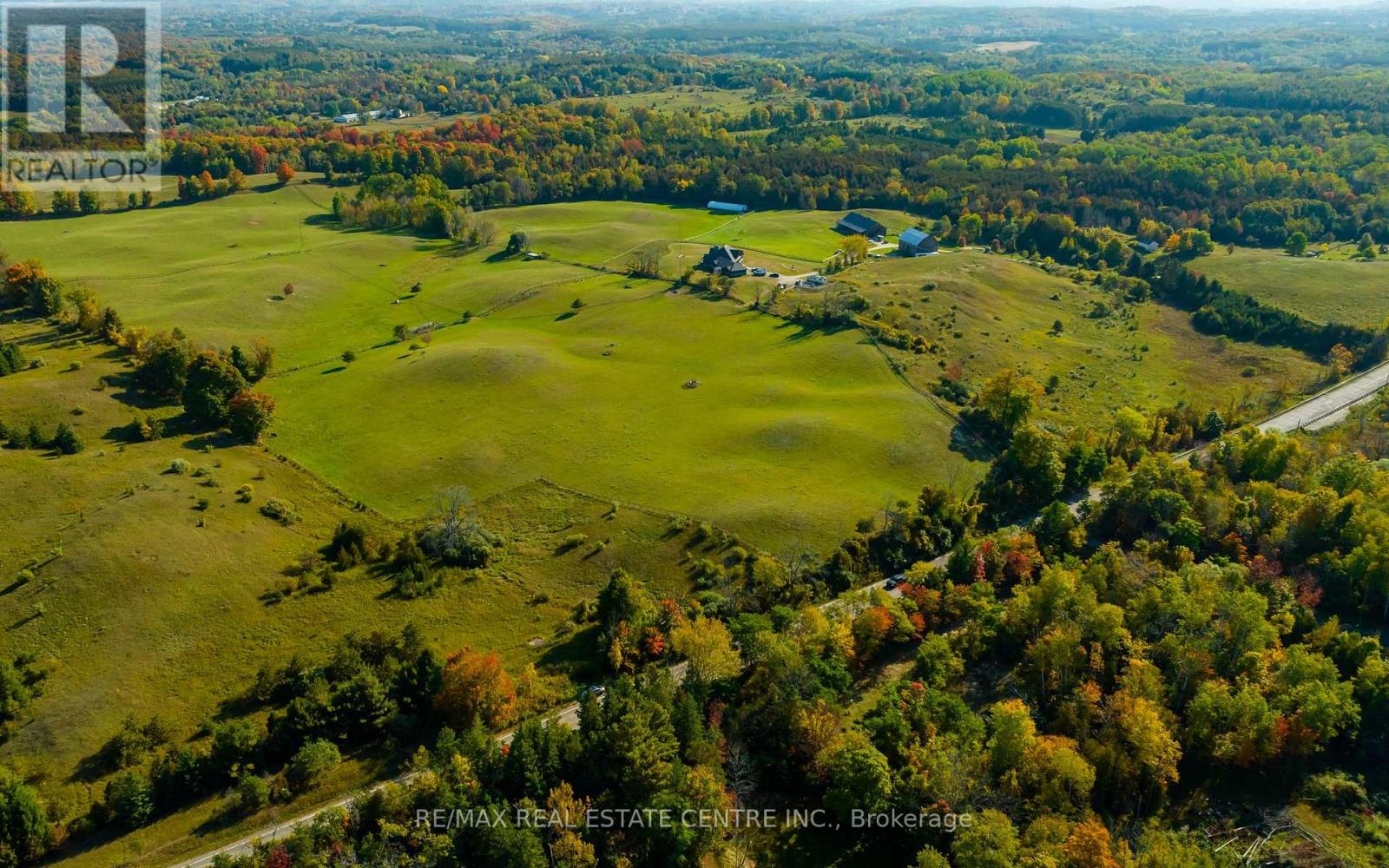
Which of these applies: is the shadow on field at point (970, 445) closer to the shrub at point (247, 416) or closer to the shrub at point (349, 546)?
the shrub at point (349, 546)

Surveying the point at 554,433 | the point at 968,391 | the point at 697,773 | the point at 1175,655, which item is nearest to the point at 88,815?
the point at 697,773

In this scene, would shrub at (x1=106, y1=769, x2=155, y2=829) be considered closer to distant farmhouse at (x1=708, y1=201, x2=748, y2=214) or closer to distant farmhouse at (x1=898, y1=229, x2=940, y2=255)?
distant farmhouse at (x1=898, y1=229, x2=940, y2=255)

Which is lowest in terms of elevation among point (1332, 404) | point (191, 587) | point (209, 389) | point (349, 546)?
point (191, 587)

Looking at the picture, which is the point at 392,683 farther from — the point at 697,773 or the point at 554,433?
the point at 554,433

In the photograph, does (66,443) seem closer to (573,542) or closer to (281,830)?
(573,542)

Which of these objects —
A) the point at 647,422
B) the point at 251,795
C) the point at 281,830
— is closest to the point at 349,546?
the point at 251,795

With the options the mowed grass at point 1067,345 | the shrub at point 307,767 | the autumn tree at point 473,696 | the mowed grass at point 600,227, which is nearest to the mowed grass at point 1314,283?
the mowed grass at point 1067,345

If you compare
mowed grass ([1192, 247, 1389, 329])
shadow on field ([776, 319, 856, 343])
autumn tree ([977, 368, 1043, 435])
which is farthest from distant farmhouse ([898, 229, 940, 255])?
autumn tree ([977, 368, 1043, 435])
